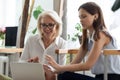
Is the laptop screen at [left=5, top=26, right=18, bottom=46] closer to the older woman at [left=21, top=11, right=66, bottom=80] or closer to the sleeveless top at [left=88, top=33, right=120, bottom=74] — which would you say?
the older woman at [left=21, top=11, right=66, bottom=80]

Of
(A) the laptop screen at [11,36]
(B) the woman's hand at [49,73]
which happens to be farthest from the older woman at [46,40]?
(A) the laptop screen at [11,36]

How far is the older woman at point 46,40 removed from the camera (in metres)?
2.35

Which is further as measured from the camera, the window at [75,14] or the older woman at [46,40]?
the window at [75,14]

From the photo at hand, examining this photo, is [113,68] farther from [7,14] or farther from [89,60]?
[7,14]

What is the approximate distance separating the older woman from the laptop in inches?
25.9

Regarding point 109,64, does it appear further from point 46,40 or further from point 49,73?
point 46,40

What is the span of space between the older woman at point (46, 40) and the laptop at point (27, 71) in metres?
0.66

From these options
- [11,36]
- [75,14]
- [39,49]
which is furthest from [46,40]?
[11,36]

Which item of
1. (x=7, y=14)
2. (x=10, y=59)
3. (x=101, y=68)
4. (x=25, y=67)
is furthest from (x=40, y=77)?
(x=7, y=14)

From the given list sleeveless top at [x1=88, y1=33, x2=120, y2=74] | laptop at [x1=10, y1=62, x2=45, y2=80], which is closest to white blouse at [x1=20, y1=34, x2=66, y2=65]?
sleeveless top at [x1=88, y1=33, x2=120, y2=74]

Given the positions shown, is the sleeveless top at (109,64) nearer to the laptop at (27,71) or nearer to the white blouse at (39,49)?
the white blouse at (39,49)

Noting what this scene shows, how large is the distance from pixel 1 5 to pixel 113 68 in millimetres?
2978

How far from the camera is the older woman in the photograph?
7.70ft

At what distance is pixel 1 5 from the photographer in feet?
15.1
